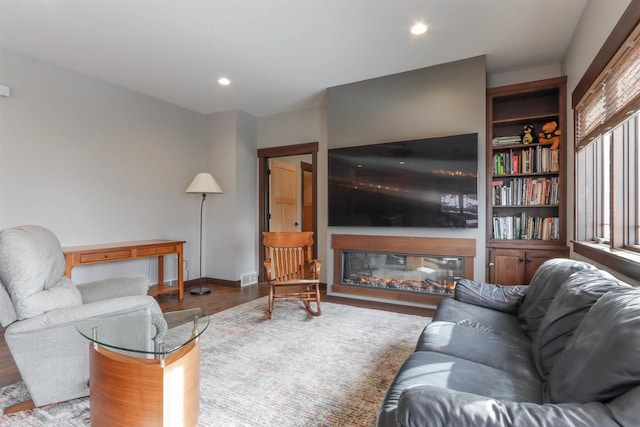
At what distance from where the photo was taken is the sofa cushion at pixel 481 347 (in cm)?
138

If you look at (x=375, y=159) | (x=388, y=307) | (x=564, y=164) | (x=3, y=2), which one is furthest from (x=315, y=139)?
(x=3, y=2)

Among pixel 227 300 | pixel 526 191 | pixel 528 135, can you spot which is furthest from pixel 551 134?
pixel 227 300

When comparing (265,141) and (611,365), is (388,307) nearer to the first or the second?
(611,365)

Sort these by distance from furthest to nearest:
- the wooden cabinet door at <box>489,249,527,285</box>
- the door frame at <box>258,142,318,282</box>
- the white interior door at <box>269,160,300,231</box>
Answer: the white interior door at <box>269,160,300,231</box> < the door frame at <box>258,142,318,282</box> < the wooden cabinet door at <box>489,249,527,285</box>

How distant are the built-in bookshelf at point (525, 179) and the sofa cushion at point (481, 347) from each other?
5.77 ft

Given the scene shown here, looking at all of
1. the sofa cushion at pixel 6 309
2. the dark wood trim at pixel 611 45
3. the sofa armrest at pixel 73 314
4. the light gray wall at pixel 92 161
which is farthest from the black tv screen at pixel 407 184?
the sofa cushion at pixel 6 309

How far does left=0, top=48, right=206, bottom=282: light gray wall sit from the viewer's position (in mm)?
3029

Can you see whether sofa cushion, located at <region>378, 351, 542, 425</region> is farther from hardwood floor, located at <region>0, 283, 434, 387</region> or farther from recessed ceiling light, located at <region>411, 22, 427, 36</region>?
recessed ceiling light, located at <region>411, 22, 427, 36</region>

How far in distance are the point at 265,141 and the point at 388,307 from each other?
10.7 ft

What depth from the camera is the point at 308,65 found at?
3371mm

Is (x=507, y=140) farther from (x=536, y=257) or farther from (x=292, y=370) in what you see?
(x=292, y=370)

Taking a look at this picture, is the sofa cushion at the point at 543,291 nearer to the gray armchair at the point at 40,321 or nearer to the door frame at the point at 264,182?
the gray armchair at the point at 40,321

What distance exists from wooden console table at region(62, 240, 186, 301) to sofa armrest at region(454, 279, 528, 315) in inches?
132

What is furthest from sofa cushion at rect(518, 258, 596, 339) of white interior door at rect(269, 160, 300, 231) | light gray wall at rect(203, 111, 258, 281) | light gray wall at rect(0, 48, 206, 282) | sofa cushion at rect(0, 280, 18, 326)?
light gray wall at rect(0, 48, 206, 282)
